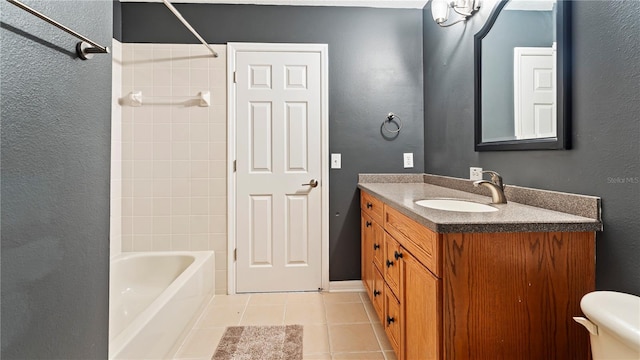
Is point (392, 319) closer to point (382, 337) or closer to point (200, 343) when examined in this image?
point (382, 337)

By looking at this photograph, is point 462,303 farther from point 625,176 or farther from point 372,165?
point 372,165

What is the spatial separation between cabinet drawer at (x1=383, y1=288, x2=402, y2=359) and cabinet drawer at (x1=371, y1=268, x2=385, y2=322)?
0.09 meters

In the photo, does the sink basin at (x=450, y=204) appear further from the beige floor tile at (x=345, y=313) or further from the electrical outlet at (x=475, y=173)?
the beige floor tile at (x=345, y=313)

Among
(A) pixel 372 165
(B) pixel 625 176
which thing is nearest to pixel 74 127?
(B) pixel 625 176

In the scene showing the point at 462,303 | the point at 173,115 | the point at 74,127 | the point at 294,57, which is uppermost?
the point at 294,57

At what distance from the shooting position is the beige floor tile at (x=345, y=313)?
87.3 inches

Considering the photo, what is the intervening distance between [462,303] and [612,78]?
2.92 feet

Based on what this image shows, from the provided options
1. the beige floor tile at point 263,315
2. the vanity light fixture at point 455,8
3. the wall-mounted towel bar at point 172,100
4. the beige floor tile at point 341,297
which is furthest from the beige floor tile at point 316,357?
the vanity light fixture at point 455,8

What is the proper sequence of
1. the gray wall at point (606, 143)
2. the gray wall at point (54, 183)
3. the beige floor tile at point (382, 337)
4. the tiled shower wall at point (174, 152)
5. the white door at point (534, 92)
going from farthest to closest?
1. the tiled shower wall at point (174, 152)
2. the beige floor tile at point (382, 337)
3. the white door at point (534, 92)
4. the gray wall at point (606, 143)
5. the gray wall at point (54, 183)

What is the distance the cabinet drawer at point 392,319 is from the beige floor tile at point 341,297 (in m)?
0.77

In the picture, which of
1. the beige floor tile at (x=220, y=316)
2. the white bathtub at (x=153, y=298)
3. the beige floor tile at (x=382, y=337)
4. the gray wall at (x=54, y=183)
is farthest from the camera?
the beige floor tile at (x=220, y=316)

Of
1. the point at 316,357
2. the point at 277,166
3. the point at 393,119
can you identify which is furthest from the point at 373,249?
the point at 393,119

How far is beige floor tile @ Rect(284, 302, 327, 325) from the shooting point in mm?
2207

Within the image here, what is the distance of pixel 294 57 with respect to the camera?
2693mm
